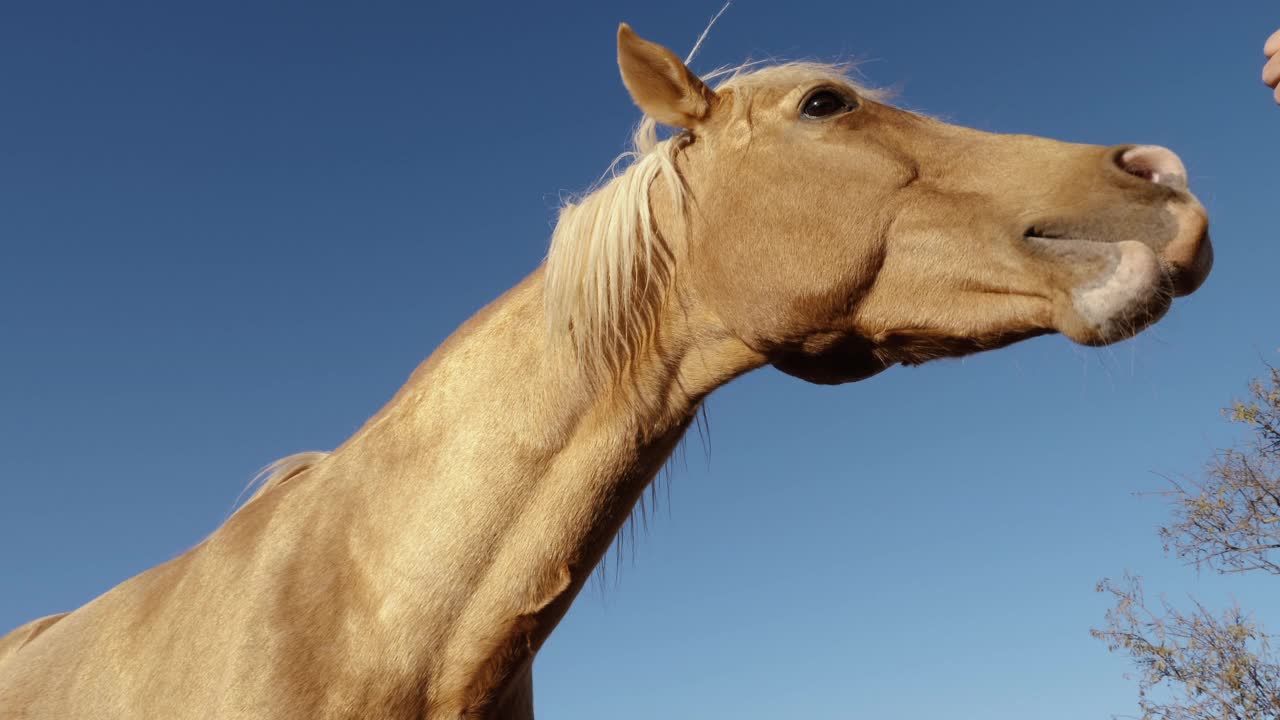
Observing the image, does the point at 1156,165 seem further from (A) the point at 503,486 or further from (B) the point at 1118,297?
(A) the point at 503,486

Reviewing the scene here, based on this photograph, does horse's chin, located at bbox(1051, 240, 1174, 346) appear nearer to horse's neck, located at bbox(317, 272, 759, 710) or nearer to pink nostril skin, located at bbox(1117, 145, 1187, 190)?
pink nostril skin, located at bbox(1117, 145, 1187, 190)

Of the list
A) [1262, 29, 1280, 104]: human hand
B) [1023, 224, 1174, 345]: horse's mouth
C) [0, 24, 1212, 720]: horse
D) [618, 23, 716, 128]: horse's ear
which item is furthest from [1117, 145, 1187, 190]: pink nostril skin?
[618, 23, 716, 128]: horse's ear

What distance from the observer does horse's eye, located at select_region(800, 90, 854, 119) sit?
3.50 meters

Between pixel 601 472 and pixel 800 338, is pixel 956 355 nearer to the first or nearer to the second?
pixel 800 338

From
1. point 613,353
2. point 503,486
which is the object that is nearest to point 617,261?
point 613,353

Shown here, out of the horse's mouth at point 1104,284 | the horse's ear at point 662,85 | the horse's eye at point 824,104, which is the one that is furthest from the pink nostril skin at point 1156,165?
the horse's ear at point 662,85

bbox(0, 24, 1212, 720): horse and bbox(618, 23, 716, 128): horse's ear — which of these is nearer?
bbox(0, 24, 1212, 720): horse

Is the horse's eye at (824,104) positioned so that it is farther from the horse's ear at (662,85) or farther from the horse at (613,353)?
the horse's ear at (662,85)

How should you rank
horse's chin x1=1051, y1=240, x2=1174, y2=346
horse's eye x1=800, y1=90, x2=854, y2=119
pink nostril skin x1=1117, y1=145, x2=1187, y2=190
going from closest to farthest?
horse's chin x1=1051, y1=240, x2=1174, y2=346 → pink nostril skin x1=1117, y1=145, x2=1187, y2=190 → horse's eye x1=800, y1=90, x2=854, y2=119

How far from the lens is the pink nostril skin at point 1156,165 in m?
2.92

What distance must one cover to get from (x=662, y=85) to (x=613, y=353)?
103 centimetres

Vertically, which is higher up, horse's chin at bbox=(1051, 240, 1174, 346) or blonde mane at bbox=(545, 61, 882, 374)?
blonde mane at bbox=(545, 61, 882, 374)

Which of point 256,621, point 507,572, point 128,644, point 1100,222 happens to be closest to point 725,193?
point 1100,222

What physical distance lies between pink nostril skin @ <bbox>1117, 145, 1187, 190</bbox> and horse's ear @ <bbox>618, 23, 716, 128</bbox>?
1.40 m
